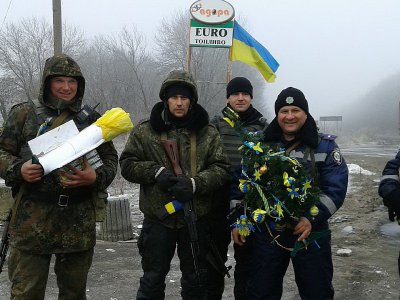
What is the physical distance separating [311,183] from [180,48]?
35.0 m

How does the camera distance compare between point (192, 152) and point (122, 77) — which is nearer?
point (192, 152)

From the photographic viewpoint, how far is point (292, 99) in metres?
3.14

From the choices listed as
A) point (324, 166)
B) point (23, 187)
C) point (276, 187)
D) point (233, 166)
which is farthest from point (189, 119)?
point (23, 187)

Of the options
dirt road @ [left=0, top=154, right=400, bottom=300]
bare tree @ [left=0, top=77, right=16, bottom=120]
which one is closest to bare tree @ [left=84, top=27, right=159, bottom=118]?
bare tree @ [left=0, top=77, right=16, bottom=120]

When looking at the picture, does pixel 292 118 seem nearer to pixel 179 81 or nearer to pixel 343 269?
pixel 179 81

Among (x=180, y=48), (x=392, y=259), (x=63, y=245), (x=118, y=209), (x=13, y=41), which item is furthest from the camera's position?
(x=180, y=48)

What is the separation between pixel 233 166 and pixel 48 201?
153 centimetres

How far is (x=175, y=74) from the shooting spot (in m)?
3.39

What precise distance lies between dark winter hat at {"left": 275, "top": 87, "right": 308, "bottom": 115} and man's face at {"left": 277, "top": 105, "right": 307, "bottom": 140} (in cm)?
3

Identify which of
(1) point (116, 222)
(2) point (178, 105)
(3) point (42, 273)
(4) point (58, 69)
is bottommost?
(1) point (116, 222)

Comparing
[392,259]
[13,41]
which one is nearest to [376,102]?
[13,41]

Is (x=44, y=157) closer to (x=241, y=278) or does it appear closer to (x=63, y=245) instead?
(x=63, y=245)

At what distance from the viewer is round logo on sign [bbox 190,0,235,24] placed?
24.3 ft

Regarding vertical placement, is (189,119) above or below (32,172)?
above
